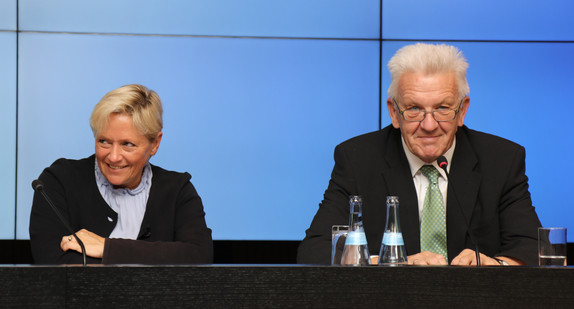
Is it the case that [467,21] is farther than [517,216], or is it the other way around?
[467,21]

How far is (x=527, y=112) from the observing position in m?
3.49

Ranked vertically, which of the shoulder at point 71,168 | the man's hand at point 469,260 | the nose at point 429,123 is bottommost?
the man's hand at point 469,260

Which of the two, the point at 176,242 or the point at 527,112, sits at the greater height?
the point at 527,112

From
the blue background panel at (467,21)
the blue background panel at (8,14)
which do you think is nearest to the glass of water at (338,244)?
the blue background panel at (467,21)

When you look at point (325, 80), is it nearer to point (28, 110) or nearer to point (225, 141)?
point (225, 141)

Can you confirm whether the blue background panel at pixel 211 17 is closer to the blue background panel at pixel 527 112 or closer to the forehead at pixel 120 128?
the blue background panel at pixel 527 112

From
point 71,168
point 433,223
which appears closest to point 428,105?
point 433,223

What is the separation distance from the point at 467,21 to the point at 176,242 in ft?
6.82

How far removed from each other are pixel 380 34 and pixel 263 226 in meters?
1.14

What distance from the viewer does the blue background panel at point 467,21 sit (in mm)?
3490

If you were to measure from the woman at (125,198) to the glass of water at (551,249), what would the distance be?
1075mm

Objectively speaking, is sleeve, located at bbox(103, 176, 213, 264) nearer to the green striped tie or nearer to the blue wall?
the green striped tie

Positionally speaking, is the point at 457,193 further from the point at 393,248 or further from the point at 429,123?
the point at 393,248

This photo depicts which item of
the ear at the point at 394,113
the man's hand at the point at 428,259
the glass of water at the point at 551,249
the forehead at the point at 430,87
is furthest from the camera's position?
the ear at the point at 394,113
